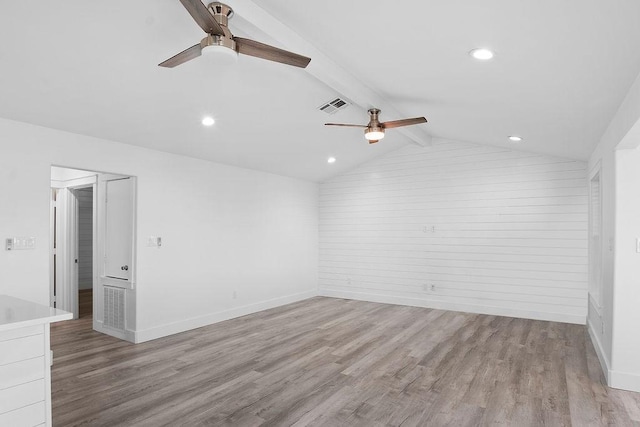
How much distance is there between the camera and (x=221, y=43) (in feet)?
7.66

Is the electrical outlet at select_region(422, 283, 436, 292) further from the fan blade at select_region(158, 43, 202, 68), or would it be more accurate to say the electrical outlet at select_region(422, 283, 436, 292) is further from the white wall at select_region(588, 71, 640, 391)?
the fan blade at select_region(158, 43, 202, 68)

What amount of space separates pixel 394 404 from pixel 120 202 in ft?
14.4

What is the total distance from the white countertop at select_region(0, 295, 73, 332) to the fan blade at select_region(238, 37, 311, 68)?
1.97m

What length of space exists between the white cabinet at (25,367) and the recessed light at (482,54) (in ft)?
10.8

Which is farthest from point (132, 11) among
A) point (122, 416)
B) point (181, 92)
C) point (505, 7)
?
point (122, 416)

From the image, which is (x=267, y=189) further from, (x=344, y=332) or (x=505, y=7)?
(x=505, y=7)

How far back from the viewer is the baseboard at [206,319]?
5.12m

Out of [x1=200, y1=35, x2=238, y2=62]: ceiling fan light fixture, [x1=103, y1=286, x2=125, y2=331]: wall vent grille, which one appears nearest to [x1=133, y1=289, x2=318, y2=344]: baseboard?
[x1=103, y1=286, x2=125, y2=331]: wall vent grille

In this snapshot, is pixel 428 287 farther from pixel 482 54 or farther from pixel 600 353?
pixel 482 54

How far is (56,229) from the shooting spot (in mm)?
6566

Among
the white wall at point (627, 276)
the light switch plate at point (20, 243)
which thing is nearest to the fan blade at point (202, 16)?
the light switch plate at point (20, 243)

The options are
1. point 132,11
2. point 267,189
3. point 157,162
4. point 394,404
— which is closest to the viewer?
point 132,11

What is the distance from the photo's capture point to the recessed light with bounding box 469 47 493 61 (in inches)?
111

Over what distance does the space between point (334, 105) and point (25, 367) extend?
3997mm
